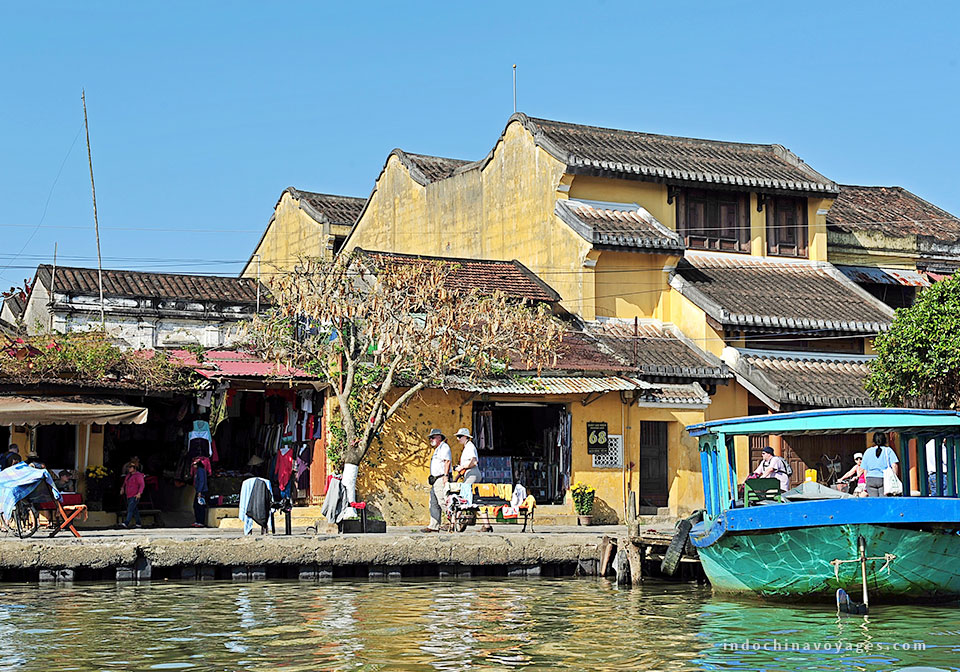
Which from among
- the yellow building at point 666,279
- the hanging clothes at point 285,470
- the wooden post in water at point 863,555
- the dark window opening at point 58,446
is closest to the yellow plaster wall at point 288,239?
the yellow building at point 666,279

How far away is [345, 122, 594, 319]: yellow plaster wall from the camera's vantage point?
96.7ft

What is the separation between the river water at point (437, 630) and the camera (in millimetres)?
12312

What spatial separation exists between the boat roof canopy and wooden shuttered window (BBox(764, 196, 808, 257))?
49.0 ft

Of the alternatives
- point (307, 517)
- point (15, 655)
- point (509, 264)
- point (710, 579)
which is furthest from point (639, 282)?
point (15, 655)

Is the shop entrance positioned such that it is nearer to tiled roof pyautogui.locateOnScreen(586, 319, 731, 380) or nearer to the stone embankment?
tiled roof pyautogui.locateOnScreen(586, 319, 731, 380)

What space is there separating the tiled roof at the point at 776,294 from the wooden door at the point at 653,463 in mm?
2697

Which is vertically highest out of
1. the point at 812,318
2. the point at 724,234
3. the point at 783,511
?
the point at 724,234

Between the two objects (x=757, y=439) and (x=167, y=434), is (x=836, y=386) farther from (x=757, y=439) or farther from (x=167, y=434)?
(x=167, y=434)

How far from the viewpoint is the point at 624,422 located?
26.9 meters

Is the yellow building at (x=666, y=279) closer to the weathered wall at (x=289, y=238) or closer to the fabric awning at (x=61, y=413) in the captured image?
the fabric awning at (x=61, y=413)

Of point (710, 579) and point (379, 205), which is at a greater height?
point (379, 205)

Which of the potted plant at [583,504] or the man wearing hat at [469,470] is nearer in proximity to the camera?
the man wearing hat at [469,470]

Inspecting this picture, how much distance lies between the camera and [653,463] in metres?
27.5

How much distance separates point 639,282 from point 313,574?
12.9 metres
